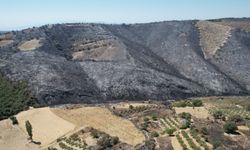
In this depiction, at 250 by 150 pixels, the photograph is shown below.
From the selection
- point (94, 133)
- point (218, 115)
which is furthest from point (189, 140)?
point (218, 115)

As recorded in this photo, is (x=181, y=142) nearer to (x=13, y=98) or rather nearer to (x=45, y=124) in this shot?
(x=45, y=124)

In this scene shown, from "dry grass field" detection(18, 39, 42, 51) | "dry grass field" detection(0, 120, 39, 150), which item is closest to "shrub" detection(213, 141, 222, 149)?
"dry grass field" detection(0, 120, 39, 150)

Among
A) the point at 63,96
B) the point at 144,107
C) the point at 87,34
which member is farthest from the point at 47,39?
the point at 144,107

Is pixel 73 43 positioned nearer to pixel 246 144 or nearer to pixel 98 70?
pixel 98 70

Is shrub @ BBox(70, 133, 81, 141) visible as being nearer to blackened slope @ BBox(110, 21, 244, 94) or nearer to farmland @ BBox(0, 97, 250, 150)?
farmland @ BBox(0, 97, 250, 150)

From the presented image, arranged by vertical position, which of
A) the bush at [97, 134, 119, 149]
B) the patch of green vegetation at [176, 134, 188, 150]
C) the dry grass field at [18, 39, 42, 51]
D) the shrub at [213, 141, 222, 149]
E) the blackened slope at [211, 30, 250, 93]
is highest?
the dry grass field at [18, 39, 42, 51]

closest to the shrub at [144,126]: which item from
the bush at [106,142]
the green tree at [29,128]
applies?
the bush at [106,142]
